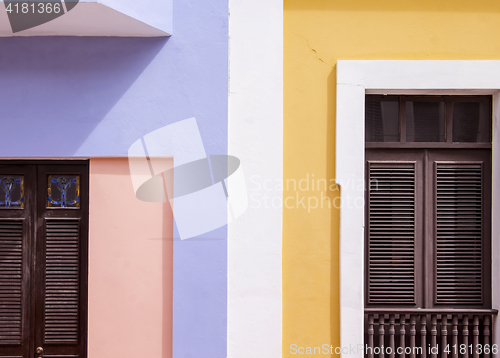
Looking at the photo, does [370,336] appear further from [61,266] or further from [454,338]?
Answer: [61,266]

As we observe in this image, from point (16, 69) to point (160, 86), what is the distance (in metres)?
1.50

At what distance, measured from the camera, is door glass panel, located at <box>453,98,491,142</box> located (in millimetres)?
4105

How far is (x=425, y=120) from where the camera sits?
4.12m

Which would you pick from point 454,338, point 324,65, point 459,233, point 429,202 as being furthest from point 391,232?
point 324,65

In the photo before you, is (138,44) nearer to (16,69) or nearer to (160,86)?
(160,86)

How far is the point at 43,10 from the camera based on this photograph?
11.4 ft

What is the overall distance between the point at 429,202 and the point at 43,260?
4202 millimetres

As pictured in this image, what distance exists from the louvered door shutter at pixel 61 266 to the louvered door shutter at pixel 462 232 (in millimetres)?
3820

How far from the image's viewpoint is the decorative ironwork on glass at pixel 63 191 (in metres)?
3.94

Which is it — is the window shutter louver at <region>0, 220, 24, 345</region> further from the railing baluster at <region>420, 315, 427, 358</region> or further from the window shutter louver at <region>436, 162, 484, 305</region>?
the window shutter louver at <region>436, 162, 484, 305</region>

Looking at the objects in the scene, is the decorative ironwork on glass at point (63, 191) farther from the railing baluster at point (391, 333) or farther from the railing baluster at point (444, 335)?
the railing baluster at point (444, 335)

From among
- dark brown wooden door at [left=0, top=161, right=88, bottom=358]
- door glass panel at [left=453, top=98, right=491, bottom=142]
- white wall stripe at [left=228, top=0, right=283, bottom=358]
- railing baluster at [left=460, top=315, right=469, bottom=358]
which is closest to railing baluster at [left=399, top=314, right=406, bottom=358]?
railing baluster at [left=460, top=315, right=469, bottom=358]

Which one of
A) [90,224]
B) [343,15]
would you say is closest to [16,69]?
[90,224]

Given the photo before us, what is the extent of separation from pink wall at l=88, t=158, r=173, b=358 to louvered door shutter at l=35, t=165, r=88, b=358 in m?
0.18
